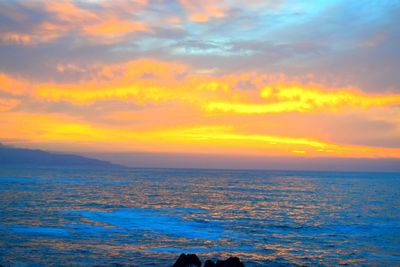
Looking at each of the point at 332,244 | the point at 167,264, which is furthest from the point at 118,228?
the point at 332,244

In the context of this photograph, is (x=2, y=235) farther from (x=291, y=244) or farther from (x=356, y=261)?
(x=356, y=261)

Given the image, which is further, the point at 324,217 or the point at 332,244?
the point at 324,217

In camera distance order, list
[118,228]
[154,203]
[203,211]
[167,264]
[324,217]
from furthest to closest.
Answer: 1. [154,203]
2. [203,211]
3. [324,217]
4. [118,228]
5. [167,264]

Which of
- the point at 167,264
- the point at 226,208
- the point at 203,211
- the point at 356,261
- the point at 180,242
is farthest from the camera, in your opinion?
the point at 226,208

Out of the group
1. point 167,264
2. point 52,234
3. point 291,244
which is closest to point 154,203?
point 52,234

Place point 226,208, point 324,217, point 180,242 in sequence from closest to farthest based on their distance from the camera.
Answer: point 180,242, point 324,217, point 226,208

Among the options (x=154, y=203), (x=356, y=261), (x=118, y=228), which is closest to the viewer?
(x=356, y=261)

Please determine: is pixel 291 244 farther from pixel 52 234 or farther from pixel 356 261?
pixel 52 234

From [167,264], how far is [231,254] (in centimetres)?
538

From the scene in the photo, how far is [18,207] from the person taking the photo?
4950cm

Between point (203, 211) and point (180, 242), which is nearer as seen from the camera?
point (180, 242)

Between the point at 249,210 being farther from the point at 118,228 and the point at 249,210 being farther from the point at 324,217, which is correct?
the point at 118,228

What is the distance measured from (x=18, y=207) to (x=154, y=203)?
20462 mm

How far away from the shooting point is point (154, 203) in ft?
203
